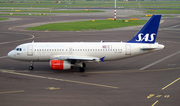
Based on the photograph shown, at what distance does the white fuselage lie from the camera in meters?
35.0

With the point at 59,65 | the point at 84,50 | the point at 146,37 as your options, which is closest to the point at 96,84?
the point at 59,65

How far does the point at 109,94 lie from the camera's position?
25.4m

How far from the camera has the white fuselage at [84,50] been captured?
3497 cm

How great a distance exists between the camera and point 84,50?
35.4m

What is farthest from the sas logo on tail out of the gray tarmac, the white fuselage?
the gray tarmac

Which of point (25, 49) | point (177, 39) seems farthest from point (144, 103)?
point (177, 39)

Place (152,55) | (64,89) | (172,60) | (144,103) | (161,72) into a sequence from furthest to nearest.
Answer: (152,55) < (172,60) < (161,72) < (64,89) < (144,103)

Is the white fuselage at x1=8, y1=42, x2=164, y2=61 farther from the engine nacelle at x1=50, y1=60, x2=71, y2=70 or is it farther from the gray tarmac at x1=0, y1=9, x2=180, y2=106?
the gray tarmac at x1=0, y1=9, x2=180, y2=106

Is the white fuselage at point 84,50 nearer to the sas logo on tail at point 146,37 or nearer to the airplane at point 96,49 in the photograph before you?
the airplane at point 96,49

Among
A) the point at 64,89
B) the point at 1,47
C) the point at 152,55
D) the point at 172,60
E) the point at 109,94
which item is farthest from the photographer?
the point at 1,47

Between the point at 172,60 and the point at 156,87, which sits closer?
the point at 156,87

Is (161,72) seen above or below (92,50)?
below

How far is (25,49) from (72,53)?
26.4 ft

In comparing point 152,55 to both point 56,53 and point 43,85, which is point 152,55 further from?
point 43,85
